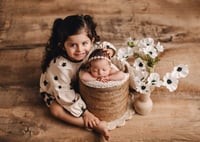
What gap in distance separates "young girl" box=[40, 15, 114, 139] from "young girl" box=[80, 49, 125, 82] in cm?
7

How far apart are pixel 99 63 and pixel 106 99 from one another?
→ 129mm

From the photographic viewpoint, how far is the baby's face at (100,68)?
55.6 inches

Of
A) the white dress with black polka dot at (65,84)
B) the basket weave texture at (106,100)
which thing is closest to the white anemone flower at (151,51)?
the basket weave texture at (106,100)

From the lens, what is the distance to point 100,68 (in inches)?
55.9

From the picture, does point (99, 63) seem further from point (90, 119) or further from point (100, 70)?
point (90, 119)

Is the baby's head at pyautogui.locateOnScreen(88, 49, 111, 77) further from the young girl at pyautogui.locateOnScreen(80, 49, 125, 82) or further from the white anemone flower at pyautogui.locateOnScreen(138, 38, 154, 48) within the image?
the white anemone flower at pyautogui.locateOnScreen(138, 38, 154, 48)

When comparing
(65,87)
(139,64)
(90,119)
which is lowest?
(90,119)

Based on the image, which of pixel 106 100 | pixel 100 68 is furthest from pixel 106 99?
pixel 100 68

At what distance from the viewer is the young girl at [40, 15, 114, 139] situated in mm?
1453

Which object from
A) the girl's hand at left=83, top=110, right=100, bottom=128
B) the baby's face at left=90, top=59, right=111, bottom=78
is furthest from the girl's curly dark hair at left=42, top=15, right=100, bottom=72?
the girl's hand at left=83, top=110, right=100, bottom=128

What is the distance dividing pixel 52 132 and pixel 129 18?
749 mm

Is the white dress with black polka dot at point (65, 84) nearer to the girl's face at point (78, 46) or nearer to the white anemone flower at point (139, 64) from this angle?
the girl's face at point (78, 46)

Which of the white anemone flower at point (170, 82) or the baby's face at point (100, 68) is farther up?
the baby's face at point (100, 68)

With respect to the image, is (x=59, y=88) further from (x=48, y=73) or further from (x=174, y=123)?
(x=174, y=123)
